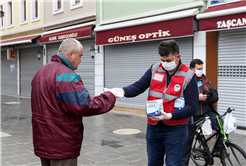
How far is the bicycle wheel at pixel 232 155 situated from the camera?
13.1 ft

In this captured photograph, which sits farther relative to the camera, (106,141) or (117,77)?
(117,77)

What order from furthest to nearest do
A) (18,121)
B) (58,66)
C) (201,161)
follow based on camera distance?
Answer: (18,121) → (201,161) → (58,66)

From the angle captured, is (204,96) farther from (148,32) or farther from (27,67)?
(27,67)

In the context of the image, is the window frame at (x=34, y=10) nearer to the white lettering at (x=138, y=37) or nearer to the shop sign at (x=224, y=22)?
the white lettering at (x=138, y=37)

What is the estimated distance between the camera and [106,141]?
6762 mm

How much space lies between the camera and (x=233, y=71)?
8445 mm

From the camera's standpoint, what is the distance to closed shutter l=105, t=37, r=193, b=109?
1093cm

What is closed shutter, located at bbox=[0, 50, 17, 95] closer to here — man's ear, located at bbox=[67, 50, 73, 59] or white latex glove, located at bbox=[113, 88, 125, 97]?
white latex glove, located at bbox=[113, 88, 125, 97]

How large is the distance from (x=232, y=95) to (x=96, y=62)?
6662 mm

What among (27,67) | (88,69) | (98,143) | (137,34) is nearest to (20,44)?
(27,67)

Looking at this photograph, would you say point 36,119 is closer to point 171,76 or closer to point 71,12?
point 171,76

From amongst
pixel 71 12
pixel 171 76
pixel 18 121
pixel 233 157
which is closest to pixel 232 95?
pixel 233 157

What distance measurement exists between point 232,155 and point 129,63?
803 centimetres

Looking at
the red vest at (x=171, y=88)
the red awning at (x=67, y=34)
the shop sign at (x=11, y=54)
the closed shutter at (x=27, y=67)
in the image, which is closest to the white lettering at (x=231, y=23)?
the red vest at (x=171, y=88)
